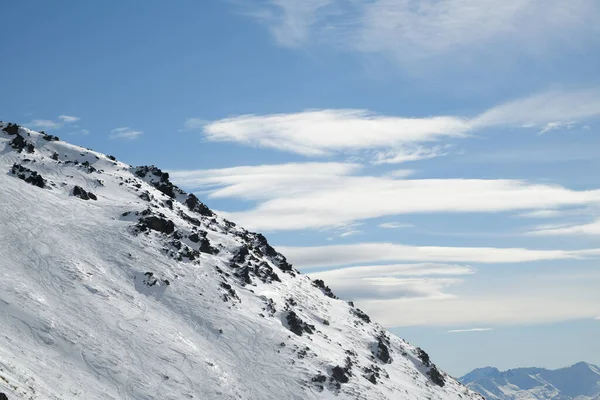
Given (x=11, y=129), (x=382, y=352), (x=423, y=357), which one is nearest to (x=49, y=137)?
(x=11, y=129)

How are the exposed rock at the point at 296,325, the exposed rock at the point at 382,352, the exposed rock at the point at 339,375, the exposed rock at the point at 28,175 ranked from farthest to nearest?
the exposed rock at the point at 382,352 < the exposed rock at the point at 28,175 < the exposed rock at the point at 296,325 < the exposed rock at the point at 339,375

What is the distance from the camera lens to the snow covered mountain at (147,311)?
1832 inches

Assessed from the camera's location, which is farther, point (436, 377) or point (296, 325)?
point (436, 377)

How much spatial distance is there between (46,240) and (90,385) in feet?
74.2

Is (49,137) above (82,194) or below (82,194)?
above

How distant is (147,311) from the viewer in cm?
5691

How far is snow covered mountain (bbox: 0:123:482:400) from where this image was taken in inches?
1832

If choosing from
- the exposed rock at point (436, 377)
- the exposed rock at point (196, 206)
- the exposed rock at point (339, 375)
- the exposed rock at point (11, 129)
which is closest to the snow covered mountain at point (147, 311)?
the exposed rock at point (339, 375)

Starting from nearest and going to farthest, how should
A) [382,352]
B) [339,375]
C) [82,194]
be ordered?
[339,375]
[382,352]
[82,194]

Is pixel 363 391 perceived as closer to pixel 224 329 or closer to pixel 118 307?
pixel 224 329

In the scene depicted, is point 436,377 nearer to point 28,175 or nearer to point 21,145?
point 28,175

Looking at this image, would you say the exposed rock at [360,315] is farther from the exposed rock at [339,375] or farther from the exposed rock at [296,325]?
the exposed rock at [339,375]

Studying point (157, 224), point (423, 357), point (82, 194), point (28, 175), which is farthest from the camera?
point (423, 357)

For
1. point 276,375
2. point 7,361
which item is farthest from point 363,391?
point 7,361
